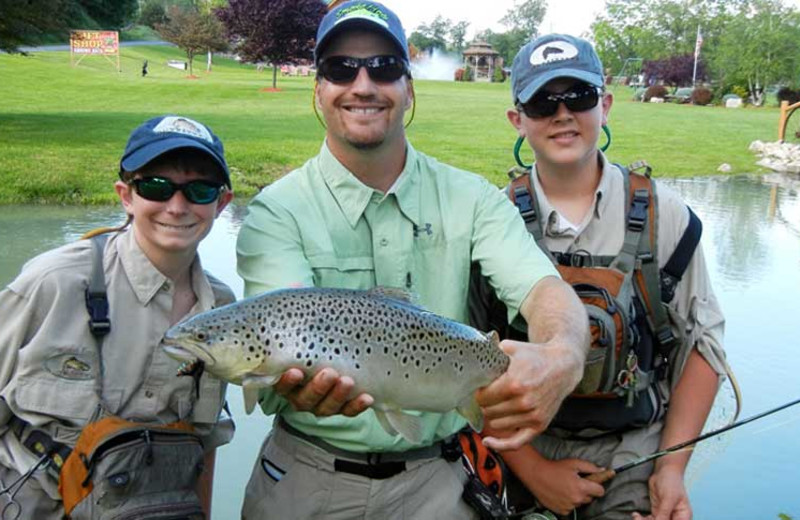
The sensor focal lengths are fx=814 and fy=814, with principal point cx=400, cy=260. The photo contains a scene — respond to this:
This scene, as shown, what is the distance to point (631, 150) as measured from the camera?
24625 mm

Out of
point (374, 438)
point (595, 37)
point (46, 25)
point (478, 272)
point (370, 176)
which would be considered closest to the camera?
point (374, 438)

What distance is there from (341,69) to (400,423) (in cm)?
A: 142

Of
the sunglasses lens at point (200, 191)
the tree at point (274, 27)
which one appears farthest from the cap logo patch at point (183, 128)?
the tree at point (274, 27)

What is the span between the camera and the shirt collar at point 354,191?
3252mm

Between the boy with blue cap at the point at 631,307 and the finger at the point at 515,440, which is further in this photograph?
the boy with blue cap at the point at 631,307

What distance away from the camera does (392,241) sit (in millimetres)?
3266

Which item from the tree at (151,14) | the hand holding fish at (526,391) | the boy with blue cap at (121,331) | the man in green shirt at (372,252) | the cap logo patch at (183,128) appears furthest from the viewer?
the tree at (151,14)

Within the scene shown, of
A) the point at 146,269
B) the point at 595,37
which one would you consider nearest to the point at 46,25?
the point at 146,269

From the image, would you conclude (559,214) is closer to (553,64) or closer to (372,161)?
(553,64)

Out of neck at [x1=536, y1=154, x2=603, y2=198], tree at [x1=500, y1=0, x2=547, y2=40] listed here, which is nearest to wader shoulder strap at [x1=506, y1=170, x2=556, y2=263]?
neck at [x1=536, y1=154, x2=603, y2=198]

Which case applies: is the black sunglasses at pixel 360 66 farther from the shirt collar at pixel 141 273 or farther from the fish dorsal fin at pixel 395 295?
the shirt collar at pixel 141 273

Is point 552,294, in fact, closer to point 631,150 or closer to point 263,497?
point 263,497

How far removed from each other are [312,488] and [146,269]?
108 centimetres

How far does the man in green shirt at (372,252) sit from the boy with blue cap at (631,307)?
1.71ft
